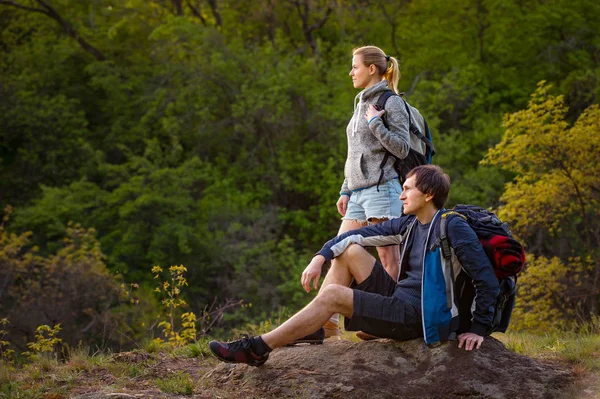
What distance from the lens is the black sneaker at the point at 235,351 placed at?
4.50m

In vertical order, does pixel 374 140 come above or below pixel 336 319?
above

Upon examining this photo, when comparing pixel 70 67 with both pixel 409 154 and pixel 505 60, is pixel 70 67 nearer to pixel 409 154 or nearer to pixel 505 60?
pixel 505 60

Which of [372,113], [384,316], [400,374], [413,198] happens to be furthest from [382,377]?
[372,113]

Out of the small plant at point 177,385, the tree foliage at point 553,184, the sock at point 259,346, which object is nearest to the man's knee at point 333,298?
the sock at point 259,346

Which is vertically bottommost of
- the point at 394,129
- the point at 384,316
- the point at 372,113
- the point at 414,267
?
the point at 384,316

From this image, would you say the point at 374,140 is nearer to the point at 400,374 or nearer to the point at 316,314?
the point at 316,314

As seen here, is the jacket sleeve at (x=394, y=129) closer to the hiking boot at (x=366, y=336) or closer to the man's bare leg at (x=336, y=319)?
the man's bare leg at (x=336, y=319)

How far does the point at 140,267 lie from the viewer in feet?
64.8

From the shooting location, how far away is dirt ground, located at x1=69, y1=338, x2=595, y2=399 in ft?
14.6

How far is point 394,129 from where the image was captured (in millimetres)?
5137

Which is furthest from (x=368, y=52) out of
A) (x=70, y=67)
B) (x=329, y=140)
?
(x=70, y=67)

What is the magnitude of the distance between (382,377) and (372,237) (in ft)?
2.72

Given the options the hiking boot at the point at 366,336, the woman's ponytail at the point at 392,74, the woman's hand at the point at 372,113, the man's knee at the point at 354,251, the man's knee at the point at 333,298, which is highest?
the woman's ponytail at the point at 392,74

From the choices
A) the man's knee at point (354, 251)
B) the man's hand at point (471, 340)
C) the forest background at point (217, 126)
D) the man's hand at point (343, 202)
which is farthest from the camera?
the forest background at point (217, 126)
